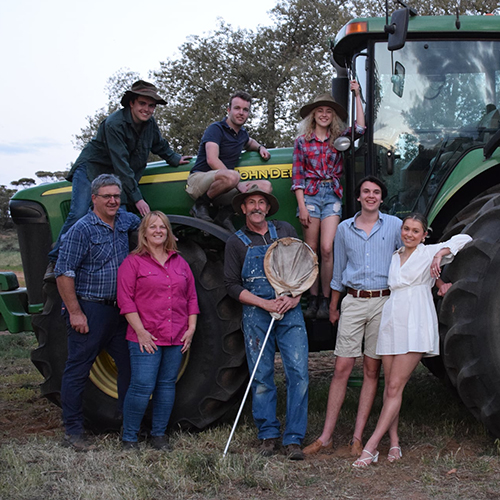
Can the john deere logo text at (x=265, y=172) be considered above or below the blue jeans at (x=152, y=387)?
above

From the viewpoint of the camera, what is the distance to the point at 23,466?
3781 millimetres

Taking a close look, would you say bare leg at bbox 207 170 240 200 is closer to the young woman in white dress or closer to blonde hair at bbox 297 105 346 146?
blonde hair at bbox 297 105 346 146

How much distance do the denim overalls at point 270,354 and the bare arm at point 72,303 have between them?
3.59 ft

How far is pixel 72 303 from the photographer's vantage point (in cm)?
422

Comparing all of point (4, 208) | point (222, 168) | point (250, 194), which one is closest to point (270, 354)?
point (250, 194)

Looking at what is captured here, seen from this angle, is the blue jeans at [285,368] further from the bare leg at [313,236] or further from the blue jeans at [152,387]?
the blue jeans at [152,387]

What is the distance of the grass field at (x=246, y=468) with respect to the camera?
134 inches

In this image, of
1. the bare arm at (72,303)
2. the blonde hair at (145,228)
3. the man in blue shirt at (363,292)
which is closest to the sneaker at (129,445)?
the bare arm at (72,303)

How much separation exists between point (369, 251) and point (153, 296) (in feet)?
4.77

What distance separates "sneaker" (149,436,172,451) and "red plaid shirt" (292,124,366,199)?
6.43 feet

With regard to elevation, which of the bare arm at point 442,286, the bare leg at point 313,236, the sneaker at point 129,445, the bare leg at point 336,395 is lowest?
the sneaker at point 129,445

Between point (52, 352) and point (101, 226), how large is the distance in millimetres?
1072

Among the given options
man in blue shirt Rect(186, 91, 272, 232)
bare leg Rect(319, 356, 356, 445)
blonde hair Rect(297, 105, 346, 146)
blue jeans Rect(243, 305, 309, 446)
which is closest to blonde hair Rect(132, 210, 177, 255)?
man in blue shirt Rect(186, 91, 272, 232)

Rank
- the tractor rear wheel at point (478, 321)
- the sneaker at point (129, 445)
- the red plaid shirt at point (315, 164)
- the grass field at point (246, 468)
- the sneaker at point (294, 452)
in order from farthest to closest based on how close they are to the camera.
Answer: the red plaid shirt at point (315, 164) < the sneaker at point (129, 445) < the sneaker at point (294, 452) < the tractor rear wheel at point (478, 321) < the grass field at point (246, 468)
